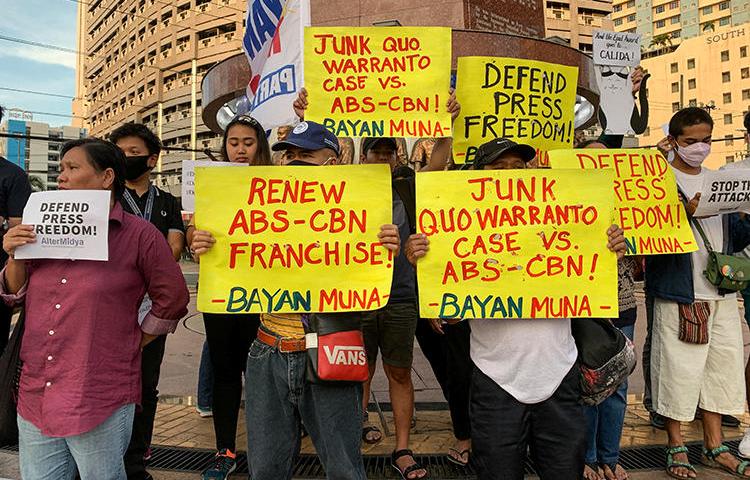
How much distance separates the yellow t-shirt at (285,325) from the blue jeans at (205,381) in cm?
210

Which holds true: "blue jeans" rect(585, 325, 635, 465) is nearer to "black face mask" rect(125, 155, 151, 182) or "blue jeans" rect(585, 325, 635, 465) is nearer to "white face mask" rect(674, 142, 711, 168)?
"white face mask" rect(674, 142, 711, 168)

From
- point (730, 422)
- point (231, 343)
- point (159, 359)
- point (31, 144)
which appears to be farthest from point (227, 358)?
point (31, 144)

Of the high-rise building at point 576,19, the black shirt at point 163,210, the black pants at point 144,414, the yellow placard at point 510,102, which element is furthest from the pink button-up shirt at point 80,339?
the high-rise building at point 576,19

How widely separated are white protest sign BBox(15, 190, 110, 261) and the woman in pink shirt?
0.04 meters

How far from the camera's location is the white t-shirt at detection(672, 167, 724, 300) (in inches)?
135

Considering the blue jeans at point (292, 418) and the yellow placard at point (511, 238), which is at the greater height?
the yellow placard at point (511, 238)

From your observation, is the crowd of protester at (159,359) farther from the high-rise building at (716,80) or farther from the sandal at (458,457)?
the high-rise building at (716,80)

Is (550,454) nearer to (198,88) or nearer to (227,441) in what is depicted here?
(227,441)

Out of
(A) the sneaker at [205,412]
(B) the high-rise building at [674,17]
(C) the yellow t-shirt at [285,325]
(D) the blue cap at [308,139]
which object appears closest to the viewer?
(C) the yellow t-shirt at [285,325]

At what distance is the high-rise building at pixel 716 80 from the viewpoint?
61.3m

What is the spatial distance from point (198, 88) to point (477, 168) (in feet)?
193

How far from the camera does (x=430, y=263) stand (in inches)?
93.4

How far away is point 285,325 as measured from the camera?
233cm

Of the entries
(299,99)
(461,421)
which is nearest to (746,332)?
(461,421)
